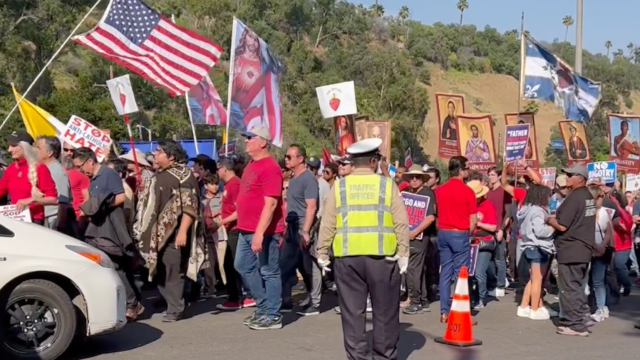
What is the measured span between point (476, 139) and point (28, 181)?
13543 millimetres

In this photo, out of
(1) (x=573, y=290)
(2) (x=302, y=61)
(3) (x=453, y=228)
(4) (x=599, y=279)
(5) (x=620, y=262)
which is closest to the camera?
(1) (x=573, y=290)

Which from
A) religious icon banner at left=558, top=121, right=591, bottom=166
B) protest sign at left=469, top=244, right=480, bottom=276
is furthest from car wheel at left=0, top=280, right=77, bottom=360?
religious icon banner at left=558, top=121, right=591, bottom=166

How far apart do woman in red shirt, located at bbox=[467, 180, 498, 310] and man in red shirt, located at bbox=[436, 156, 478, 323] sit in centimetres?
126

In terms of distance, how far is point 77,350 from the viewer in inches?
318

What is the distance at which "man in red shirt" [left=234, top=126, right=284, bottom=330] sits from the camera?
9.09 meters

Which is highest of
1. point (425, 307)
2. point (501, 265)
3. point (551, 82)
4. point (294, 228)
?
point (551, 82)

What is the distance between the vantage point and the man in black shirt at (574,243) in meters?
9.58

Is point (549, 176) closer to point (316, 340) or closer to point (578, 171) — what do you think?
point (578, 171)

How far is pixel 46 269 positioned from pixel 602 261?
683 cm

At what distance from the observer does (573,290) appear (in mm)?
9664

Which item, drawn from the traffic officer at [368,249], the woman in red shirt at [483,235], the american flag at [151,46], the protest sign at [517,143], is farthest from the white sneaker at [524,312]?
the american flag at [151,46]

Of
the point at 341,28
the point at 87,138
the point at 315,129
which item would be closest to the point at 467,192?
the point at 87,138

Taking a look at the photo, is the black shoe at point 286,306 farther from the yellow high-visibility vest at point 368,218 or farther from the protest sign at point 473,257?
the yellow high-visibility vest at point 368,218

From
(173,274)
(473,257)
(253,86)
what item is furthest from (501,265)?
(173,274)
